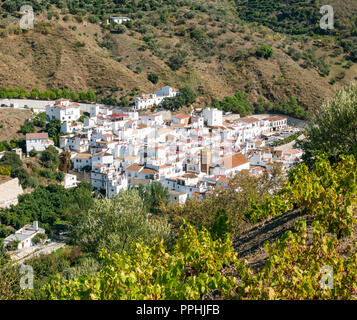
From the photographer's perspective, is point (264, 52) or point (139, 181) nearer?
point (139, 181)

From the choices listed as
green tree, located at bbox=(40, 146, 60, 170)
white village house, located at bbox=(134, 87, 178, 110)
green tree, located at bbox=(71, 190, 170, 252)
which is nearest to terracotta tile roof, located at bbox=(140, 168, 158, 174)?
green tree, located at bbox=(40, 146, 60, 170)

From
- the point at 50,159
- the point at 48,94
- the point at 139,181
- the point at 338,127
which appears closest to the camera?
the point at 338,127

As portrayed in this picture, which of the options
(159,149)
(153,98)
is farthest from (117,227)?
(153,98)

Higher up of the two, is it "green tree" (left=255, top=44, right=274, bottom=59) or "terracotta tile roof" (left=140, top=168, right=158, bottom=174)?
"green tree" (left=255, top=44, right=274, bottom=59)

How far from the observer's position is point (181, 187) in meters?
25.9

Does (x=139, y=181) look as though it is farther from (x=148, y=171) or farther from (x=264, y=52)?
(x=264, y=52)

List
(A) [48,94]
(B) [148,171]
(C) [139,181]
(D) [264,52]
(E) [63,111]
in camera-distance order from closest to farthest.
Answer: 1. (C) [139,181]
2. (B) [148,171]
3. (E) [63,111]
4. (A) [48,94]
5. (D) [264,52]

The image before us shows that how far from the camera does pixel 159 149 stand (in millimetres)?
28031

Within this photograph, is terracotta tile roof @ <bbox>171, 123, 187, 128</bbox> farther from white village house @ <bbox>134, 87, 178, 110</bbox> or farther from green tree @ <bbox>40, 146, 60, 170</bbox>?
green tree @ <bbox>40, 146, 60, 170</bbox>

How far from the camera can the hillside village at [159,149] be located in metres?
26.5

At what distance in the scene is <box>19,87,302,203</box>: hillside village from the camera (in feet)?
87.0

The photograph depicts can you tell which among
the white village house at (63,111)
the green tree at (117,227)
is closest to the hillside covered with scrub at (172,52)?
the white village house at (63,111)
